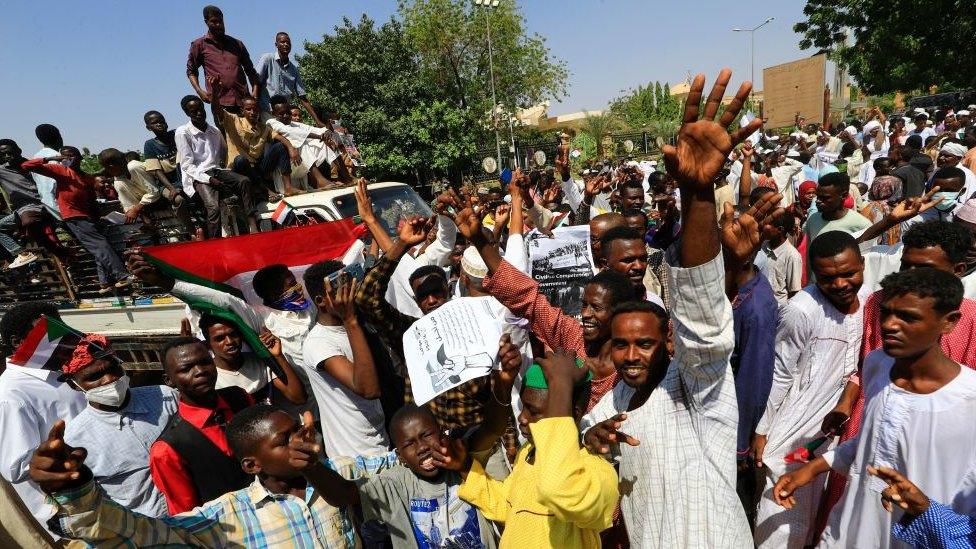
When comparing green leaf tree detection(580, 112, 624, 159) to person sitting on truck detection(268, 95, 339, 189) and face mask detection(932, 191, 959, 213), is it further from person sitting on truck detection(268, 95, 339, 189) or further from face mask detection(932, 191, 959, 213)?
face mask detection(932, 191, 959, 213)

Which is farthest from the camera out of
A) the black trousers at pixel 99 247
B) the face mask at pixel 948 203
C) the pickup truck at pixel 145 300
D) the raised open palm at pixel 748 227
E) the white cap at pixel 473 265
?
the black trousers at pixel 99 247

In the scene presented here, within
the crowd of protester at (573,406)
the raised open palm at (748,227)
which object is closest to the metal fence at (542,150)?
the crowd of protester at (573,406)

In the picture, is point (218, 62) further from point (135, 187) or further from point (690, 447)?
point (690, 447)

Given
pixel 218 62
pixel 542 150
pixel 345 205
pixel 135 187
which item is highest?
pixel 218 62

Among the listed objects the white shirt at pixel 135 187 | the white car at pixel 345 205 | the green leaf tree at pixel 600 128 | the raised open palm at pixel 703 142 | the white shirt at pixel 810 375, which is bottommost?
the white shirt at pixel 810 375

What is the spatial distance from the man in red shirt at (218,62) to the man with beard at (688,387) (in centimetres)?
726

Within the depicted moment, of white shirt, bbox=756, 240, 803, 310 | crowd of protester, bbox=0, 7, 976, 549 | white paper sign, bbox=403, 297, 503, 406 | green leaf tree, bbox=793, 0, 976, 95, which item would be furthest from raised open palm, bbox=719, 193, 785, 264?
green leaf tree, bbox=793, 0, 976, 95

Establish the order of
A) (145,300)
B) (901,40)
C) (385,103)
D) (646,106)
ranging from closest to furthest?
(145,300) < (385,103) < (901,40) < (646,106)

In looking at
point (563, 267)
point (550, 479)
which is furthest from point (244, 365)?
point (550, 479)

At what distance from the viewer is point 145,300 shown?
221 inches

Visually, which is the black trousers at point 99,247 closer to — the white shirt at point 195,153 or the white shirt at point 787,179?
the white shirt at point 195,153

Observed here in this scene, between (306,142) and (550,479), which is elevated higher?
(306,142)

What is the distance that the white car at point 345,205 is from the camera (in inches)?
249

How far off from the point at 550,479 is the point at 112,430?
222 cm
